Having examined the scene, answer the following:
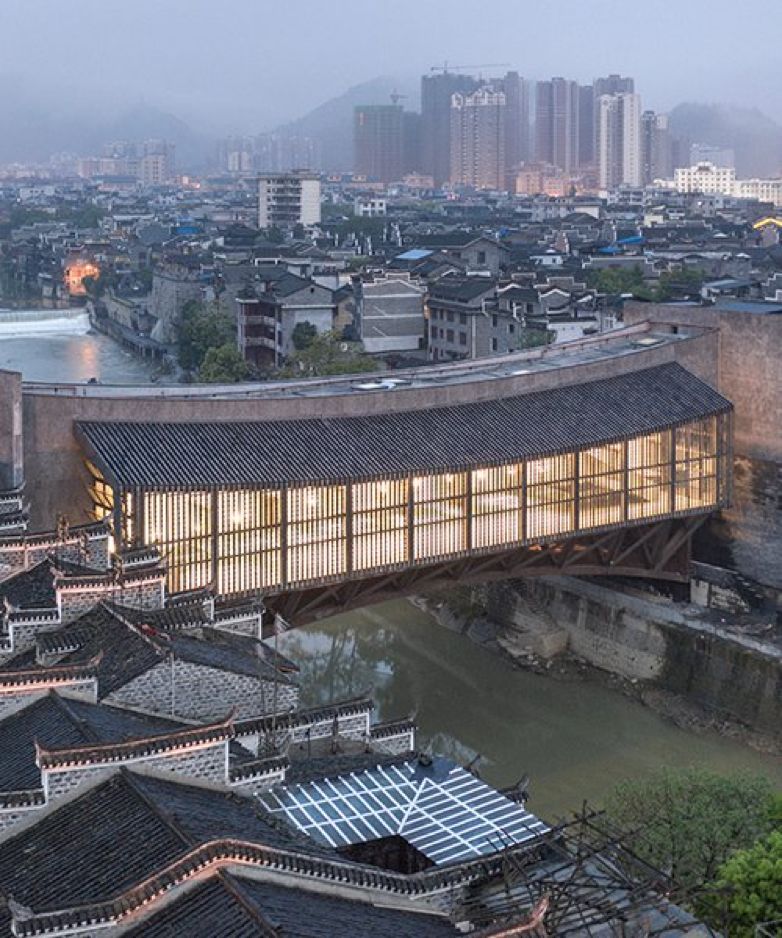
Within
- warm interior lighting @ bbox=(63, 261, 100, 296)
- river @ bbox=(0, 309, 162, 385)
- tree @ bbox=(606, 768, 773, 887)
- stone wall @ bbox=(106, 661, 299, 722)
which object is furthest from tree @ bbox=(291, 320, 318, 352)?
warm interior lighting @ bbox=(63, 261, 100, 296)

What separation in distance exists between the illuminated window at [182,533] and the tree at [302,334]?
1854cm

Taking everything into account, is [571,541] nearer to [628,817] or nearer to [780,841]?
[628,817]

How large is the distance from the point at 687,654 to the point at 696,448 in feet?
7.03

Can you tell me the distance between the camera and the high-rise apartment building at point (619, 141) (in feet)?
386

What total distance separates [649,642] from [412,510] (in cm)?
361

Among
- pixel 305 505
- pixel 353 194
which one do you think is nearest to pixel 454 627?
pixel 305 505

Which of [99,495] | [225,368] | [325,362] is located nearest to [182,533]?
[99,495]

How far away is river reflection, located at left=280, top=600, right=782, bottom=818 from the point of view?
13453mm

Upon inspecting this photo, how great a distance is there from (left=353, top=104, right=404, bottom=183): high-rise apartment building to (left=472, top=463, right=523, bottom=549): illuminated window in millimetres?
121274

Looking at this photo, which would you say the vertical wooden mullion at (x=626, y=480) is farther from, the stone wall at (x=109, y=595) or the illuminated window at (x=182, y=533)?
the stone wall at (x=109, y=595)

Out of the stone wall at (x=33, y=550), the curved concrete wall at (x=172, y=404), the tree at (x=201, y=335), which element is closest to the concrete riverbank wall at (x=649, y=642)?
the curved concrete wall at (x=172, y=404)

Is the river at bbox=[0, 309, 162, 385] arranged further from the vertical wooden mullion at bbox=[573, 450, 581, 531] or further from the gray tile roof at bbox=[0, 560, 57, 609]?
the gray tile roof at bbox=[0, 560, 57, 609]

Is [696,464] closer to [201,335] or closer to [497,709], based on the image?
[497,709]

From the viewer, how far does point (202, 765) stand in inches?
291
